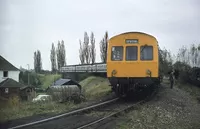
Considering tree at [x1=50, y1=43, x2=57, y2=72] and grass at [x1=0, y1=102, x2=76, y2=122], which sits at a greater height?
tree at [x1=50, y1=43, x2=57, y2=72]

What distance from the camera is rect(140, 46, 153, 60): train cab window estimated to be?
44.4 feet

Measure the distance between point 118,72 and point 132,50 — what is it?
1.28m

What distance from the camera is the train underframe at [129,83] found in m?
13.3

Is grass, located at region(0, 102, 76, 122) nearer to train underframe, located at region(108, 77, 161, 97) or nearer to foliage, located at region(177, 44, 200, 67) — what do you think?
train underframe, located at region(108, 77, 161, 97)

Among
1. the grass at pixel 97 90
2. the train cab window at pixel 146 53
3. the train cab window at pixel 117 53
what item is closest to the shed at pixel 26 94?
the grass at pixel 97 90

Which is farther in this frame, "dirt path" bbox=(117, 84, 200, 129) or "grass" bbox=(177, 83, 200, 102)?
"grass" bbox=(177, 83, 200, 102)

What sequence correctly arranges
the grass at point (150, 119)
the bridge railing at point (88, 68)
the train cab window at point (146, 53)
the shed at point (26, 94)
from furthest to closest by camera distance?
1. the bridge railing at point (88, 68)
2. the shed at point (26, 94)
3. the train cab window at point (146, 53)
4. the grass at point (150, 119)

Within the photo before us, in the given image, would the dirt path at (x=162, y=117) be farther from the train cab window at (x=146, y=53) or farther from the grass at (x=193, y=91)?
the grass at (x=193, y=91)

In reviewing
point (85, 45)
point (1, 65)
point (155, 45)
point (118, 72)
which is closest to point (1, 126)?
point (118, 72)

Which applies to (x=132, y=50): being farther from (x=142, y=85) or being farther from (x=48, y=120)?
(x=48, y=120)

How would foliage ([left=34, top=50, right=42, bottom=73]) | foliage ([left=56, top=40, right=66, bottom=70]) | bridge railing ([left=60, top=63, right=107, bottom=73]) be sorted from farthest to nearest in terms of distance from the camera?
foliage ([left=34, top=50, right=42, bottom=73]) < foliage ([left=56, top=40, right=66, bottom=70]) < bridge railing ([left=60, top=63, right=107, bottom=73])

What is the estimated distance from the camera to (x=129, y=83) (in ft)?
44.9

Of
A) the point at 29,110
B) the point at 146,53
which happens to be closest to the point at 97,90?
the point at 146,53

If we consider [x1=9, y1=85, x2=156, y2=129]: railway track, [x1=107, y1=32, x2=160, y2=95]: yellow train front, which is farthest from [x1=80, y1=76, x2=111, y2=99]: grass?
[x1=9, y1=85, x2=156, y2=129]: railway track
